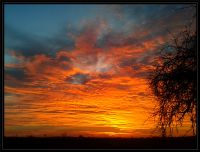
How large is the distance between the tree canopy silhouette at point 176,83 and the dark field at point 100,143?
0.54m

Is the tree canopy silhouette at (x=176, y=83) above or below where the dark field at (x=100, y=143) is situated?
above

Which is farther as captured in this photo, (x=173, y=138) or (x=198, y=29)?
(x=173, y=138)

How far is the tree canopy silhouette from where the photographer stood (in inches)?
328

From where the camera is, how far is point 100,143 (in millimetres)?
7750

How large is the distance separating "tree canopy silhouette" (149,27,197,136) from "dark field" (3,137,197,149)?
1.78ft

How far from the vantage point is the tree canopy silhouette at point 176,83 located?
8.34 metres

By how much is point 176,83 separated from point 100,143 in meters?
2.04

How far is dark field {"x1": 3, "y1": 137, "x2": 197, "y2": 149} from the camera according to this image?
7504mm

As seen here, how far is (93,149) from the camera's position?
7.43 m

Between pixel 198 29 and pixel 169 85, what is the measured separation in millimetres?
1536

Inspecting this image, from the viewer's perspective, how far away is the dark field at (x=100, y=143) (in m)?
7.50

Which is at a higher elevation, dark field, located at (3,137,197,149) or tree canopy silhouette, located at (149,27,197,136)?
tree canopy silhouette, located at (149,27,197,136)
